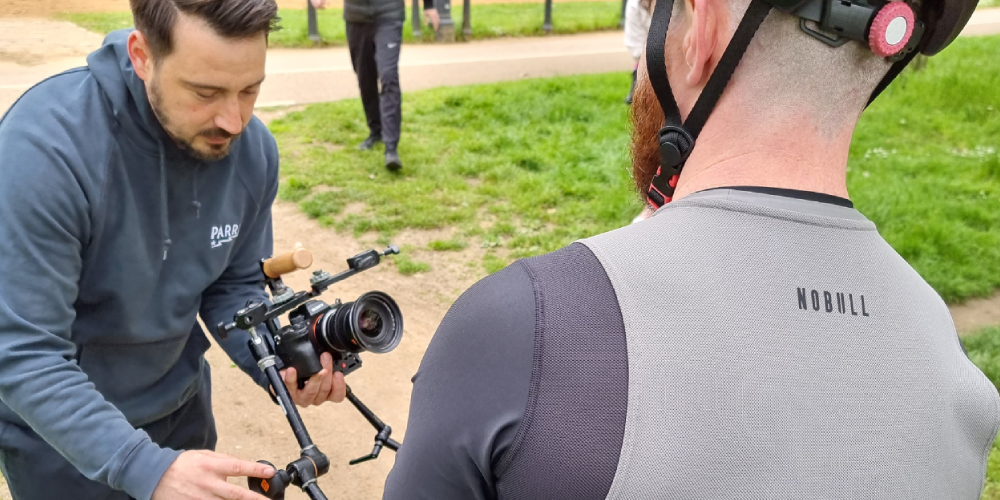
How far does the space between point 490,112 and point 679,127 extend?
7.63 meters

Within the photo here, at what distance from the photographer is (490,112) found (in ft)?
29.0

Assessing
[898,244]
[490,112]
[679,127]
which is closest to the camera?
[679,127]

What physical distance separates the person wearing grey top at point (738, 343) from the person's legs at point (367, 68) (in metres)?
6.47

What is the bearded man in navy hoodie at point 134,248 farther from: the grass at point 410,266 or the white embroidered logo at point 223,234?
the grass at point 410,266

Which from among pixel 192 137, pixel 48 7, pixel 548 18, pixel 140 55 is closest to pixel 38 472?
pixel 192 137

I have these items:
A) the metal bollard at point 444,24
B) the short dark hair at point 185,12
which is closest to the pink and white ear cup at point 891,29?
the short dark hair at point 185,12

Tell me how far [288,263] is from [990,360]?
385 centimetres

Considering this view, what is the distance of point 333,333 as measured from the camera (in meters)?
2.29

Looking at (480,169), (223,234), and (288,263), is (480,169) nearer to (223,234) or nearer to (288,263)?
(223,234)

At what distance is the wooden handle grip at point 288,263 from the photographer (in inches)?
88.1

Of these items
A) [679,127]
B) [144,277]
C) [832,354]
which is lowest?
[144,277]

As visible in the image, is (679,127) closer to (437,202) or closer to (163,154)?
(163,154)

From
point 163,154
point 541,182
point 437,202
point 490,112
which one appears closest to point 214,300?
point 163,154

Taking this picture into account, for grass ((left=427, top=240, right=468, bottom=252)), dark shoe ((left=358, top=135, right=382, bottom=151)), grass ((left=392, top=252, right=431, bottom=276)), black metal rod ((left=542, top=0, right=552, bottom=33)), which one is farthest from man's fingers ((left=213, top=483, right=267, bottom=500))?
black metal rod ((left=542, top=0, right=552, bottom=33))
